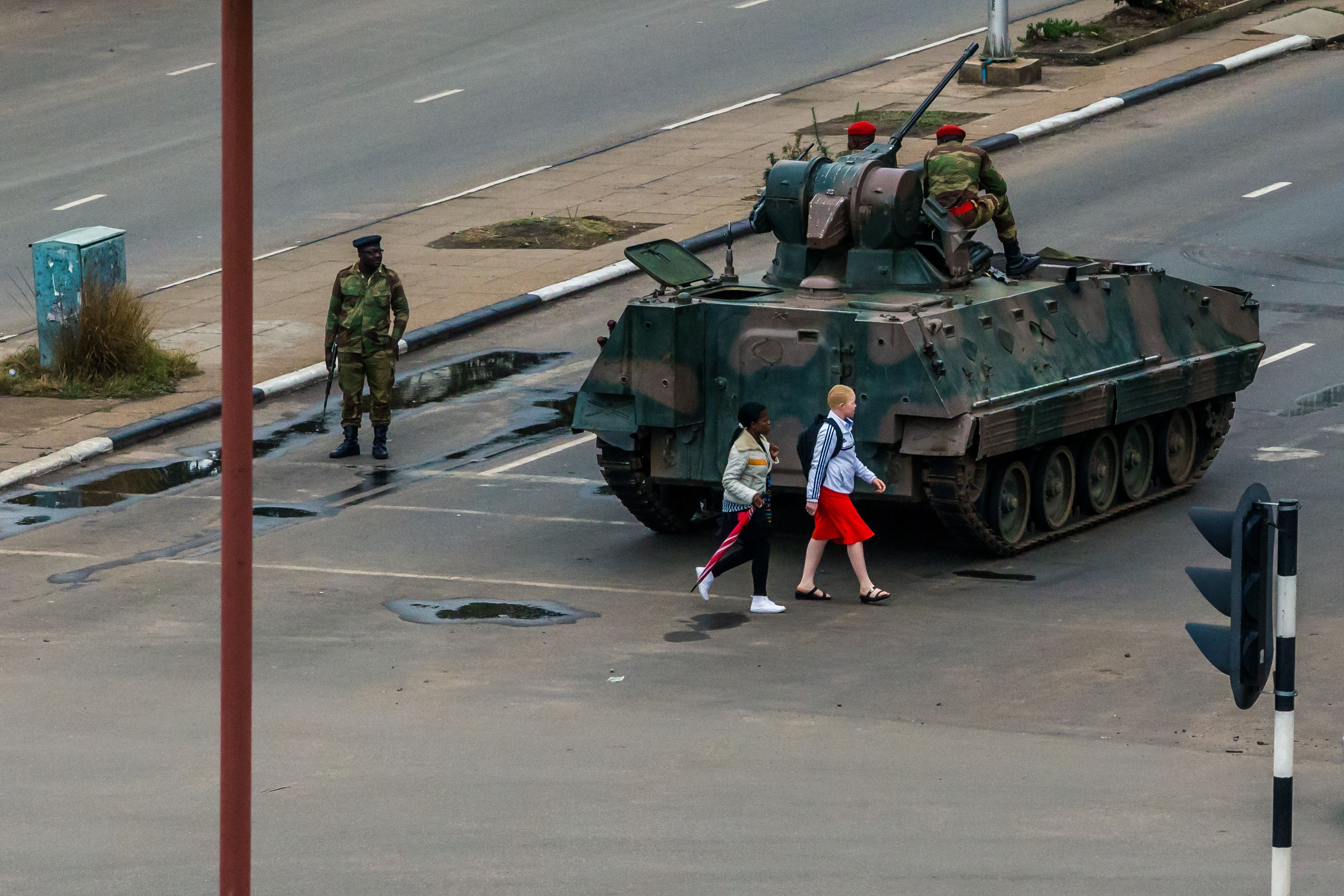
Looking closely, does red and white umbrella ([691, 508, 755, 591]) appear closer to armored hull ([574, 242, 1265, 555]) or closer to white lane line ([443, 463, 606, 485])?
armored hull ([574, 242, 1265, 555])

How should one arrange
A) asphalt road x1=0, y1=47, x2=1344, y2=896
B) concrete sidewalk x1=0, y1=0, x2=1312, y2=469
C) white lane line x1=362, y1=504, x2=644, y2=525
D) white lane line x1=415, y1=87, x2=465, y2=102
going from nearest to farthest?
1. asphalt road x1=0, y1=47, x2=1344, y2=896
2. white lane line x1=362, y1=504, x2=644, y2=525
3. concrete sidewalk x1=0, y1=0, x2=1312, y2=469
4. white lane line x1=415, y1=87, x2=465, y2=102

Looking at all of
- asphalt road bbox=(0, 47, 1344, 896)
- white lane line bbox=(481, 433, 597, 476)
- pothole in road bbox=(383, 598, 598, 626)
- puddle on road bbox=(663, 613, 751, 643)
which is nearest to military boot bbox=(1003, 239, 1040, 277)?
asphalt road bbox=(0, 47, 1344, 896)

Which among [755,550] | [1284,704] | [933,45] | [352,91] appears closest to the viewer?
[1284,704]

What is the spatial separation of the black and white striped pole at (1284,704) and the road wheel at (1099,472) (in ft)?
30.1

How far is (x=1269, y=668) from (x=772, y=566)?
8601 millimetres

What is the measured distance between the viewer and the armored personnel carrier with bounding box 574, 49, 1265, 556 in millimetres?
15828

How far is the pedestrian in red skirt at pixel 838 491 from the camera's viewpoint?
1518 cm

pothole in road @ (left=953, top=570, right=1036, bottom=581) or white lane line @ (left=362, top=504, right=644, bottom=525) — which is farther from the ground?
white lane line @ (left=362, top=504, right=644, bottom=525)

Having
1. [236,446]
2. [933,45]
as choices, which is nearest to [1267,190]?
[933,45]

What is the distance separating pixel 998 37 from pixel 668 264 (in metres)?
16.5

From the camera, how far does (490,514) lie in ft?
58.3

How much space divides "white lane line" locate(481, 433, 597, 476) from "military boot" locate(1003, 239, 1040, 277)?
369 cm

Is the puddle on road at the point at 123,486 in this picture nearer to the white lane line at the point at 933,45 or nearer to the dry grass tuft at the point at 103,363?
the dry grass tuft at the point at 103,363

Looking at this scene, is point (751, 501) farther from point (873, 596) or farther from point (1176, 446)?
point (1176, 446)
